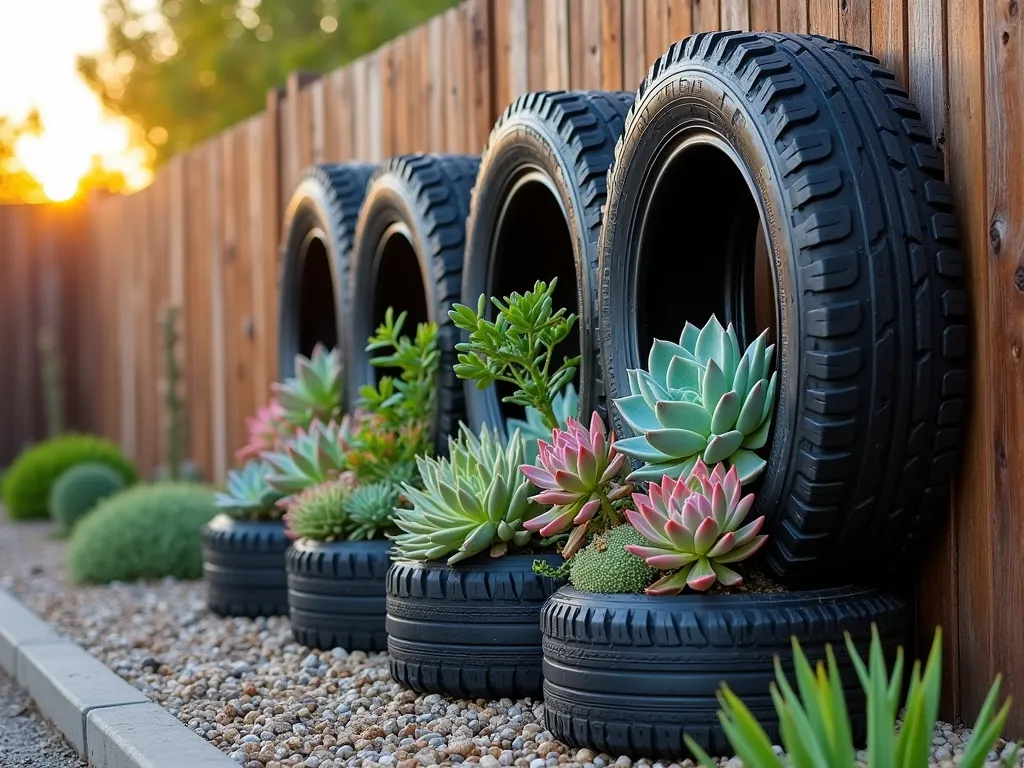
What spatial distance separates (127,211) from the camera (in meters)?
10.6

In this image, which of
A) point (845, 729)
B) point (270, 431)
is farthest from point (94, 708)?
point (845, 729)

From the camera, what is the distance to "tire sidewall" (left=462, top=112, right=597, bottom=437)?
11.0ft

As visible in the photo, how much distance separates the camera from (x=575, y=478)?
2.86 m

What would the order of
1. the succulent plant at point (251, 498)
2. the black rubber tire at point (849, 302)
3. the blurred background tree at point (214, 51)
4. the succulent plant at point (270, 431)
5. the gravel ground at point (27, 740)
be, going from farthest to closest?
the blurred background tree at point (214, 51) < the succulent plant at point (270, 431) < the succulent plant at point (251, 498) < the gravel ground at point (27, 740) < the black rubber tire at point (849, 302)

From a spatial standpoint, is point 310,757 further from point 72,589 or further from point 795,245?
point 72,589

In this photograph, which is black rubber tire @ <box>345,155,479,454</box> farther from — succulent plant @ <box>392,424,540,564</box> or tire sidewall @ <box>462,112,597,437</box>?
succulent plant @ <box>392,424,540,564</box>

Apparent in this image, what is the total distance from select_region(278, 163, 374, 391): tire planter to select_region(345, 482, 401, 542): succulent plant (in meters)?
1.04

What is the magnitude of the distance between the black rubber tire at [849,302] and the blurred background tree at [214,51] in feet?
35.3

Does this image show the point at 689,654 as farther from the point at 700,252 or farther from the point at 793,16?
the point at 793,16

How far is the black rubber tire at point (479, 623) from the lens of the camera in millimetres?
3100

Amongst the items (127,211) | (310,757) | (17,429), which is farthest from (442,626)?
(17,429)

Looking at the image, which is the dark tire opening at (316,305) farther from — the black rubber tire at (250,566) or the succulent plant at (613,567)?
the succulent plant at (613,567)

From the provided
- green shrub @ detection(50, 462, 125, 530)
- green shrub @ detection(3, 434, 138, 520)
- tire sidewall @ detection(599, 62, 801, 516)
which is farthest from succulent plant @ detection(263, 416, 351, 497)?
green shrub @ detection(3, 434, 138, 520)

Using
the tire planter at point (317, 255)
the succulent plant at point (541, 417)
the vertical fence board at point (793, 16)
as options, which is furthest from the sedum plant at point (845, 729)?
the tire planter at point (317, 255)
